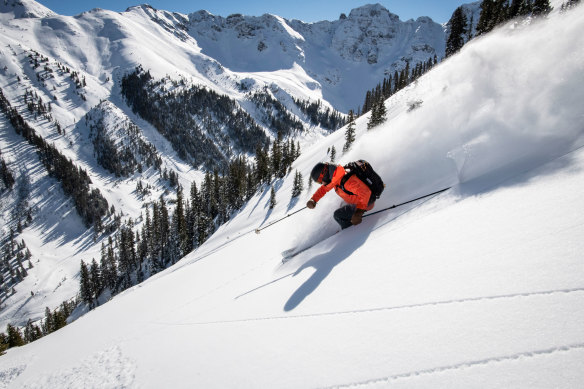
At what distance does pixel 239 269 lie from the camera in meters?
8.06

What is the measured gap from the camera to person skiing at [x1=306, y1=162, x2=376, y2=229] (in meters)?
5.75

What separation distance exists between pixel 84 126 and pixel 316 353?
195m

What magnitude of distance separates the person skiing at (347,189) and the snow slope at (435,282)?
343 mm

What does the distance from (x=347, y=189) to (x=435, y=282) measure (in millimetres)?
3225

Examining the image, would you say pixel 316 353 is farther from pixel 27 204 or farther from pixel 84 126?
pixel 84 126

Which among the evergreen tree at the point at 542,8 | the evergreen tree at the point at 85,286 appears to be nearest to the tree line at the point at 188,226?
the evergreen tree at the point at 85,286

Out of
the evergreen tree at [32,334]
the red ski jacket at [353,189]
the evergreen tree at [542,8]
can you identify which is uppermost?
the evergreen tree at [542,8]

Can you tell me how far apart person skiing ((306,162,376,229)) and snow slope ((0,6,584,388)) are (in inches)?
13.5

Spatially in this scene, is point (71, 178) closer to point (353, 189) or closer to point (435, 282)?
point (353, 189)

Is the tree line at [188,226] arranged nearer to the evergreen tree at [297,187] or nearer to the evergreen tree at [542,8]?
the evergreen tree at [297,187]

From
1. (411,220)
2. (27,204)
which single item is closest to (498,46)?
(411,220)

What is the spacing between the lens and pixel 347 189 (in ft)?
19.2

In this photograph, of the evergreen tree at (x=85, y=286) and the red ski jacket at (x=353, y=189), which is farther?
the evergreen tree at (x=85, y=286)

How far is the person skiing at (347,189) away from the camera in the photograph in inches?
227
